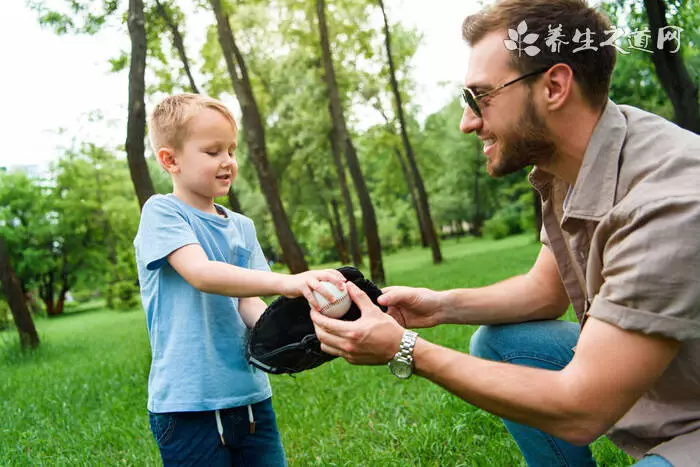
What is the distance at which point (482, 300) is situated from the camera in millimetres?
2475

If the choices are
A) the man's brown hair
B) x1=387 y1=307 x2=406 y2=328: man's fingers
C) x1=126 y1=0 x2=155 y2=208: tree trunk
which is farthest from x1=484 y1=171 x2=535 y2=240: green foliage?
the man's brown hair

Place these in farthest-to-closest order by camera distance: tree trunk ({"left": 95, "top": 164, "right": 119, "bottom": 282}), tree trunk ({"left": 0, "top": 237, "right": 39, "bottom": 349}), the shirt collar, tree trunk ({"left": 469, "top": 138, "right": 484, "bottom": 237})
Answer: tree trunk ({"left": 469, "top": 138, "right": 484, "bottom": 237})
tree trunk ({"left": 95, "top": 164, "right": 119, "bottom": 282})
tree trunk ({"left": 0, "top": 237, "right": 39, "bottom": 349})
the shirt collar

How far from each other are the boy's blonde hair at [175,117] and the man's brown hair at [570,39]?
3.98 ft

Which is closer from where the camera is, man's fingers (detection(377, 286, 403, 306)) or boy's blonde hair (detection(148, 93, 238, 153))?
boy's blonde hair (detection(148, 93, 238, 153))

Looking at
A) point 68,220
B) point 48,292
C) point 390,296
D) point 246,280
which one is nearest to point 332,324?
point 246,280

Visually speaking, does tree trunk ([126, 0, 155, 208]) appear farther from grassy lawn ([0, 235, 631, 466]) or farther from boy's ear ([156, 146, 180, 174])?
boy's ear ([156, 146, 180, 174])

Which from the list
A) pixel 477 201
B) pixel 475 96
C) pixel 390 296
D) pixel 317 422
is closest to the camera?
pixel 475 96

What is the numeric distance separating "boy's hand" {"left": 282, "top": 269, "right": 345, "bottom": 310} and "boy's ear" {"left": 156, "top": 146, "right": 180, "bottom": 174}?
0.69 metres

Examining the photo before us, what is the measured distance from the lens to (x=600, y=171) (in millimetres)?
1777

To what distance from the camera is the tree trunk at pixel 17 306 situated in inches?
385

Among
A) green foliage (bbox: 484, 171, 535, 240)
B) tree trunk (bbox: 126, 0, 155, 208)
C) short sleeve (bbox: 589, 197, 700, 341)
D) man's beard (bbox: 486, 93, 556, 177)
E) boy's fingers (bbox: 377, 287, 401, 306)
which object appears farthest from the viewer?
green foliage (bbox: 484, 171, 535, 240)

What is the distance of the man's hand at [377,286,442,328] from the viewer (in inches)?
96.3

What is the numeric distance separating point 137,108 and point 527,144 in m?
5.78

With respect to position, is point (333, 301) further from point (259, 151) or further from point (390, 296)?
point (259, 151)
